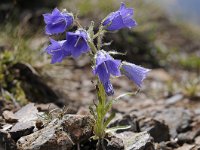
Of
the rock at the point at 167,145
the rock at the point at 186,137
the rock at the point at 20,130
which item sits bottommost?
the rock at the point at 186,137

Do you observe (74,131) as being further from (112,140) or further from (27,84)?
(27,84)

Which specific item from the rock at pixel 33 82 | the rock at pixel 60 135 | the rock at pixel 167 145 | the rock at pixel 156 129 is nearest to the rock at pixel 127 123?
the rock at pixel 156 129

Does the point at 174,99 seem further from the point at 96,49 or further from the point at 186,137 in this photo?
the point at 96,49

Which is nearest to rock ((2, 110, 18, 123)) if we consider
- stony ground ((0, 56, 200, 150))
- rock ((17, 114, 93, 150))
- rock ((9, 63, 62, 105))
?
stony ground ((0, 56, 200, 150))

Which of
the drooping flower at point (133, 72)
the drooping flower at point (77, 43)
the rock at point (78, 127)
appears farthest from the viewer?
the drooping flower at point (133, 72)

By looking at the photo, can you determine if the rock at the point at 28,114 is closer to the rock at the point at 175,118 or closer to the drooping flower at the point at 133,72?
the drooping flower at the point at 133,72

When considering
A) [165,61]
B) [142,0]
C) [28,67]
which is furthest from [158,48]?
[28,67]
